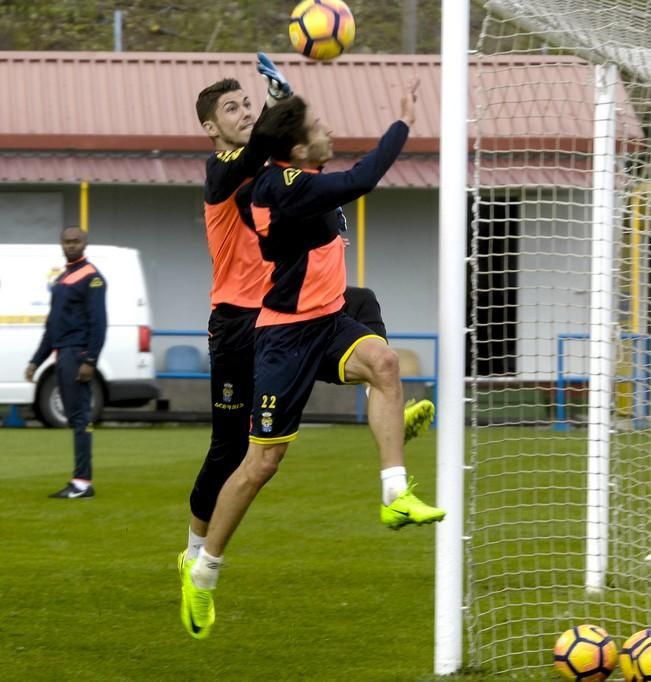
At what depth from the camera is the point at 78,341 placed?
11227 mm

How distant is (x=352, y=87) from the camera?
21156 millimetres

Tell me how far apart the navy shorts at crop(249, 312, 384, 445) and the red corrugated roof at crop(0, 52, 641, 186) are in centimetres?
1381

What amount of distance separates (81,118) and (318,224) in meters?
15.6

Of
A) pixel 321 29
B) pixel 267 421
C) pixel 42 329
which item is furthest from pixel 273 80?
pixel 42 329

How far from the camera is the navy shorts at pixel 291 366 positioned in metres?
5.91

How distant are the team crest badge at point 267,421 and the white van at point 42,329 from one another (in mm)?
11743

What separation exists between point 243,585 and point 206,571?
160 cm

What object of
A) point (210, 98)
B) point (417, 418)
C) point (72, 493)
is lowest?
point (72, 493)

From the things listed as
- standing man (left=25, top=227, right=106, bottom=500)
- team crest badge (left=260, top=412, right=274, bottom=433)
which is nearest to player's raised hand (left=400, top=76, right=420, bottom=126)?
team crest badge (left=260, top=412, right=274, bottom=433)

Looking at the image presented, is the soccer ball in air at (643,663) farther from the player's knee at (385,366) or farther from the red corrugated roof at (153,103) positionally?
the red corrugated roof at (153,103)

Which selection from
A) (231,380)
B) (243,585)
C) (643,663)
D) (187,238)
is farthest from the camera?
(187,238)

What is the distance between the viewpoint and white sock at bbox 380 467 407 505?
5.68 m

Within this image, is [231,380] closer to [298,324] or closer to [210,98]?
[298,324]

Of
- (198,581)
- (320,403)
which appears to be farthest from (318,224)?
(320,403)
